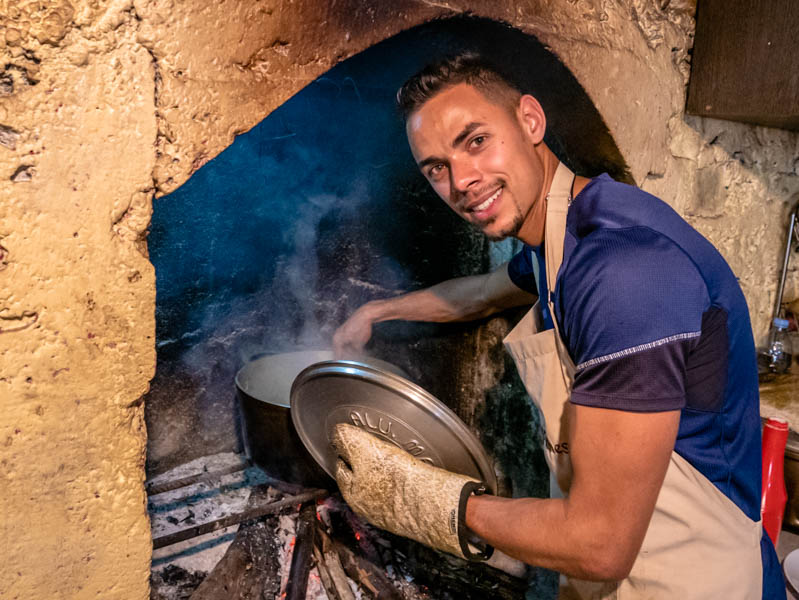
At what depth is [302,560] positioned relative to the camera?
2129mm

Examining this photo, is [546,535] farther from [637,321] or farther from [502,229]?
[502,229]

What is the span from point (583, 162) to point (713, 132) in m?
0.71

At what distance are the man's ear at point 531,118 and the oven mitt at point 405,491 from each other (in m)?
1.01

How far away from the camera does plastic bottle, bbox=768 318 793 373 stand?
112 inches

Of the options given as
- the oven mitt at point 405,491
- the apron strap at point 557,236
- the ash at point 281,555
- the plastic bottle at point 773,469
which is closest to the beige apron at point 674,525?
the apron strap at point 557,236

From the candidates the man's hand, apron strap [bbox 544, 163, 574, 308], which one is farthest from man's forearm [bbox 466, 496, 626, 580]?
the man's hand

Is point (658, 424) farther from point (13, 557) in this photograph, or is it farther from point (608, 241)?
point (13, 557)

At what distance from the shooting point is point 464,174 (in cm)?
152

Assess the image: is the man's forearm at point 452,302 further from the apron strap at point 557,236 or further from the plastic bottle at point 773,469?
the plastic bottle at point 773,469

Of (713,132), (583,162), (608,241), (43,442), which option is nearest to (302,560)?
(43,442)

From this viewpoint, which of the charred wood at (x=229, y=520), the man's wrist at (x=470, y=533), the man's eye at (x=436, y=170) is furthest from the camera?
the charred wood at (x=229, y=520)

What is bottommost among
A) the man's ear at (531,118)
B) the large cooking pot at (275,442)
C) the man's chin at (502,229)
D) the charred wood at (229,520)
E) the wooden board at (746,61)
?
the charred wood at (229,520)

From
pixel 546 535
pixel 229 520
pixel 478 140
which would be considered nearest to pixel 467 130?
pixel 478 140

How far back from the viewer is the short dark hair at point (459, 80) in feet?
4.99
